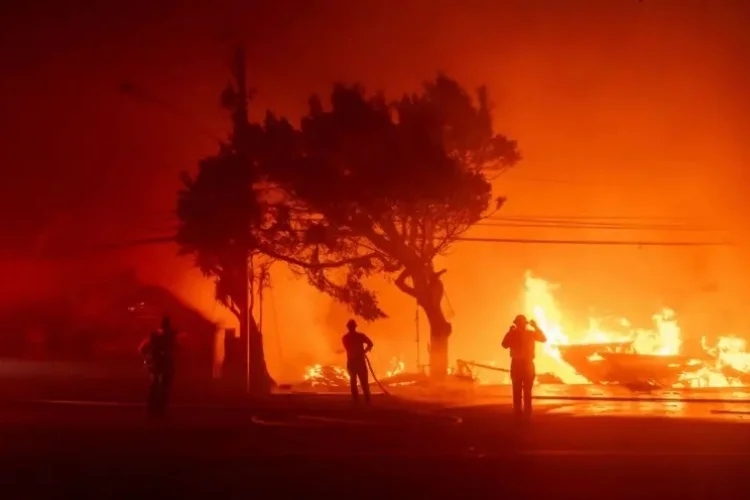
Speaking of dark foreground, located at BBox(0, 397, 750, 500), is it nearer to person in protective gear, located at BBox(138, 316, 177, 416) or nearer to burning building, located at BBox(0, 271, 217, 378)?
person in protective gear, located at BBox(138, 316, 177, 416)

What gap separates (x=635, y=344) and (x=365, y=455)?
1076 inches

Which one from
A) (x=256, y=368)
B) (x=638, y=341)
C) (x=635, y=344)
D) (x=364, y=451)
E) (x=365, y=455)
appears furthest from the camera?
(x=638, y=341)

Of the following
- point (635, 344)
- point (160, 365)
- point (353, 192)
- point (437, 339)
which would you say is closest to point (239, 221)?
point (353, 192)

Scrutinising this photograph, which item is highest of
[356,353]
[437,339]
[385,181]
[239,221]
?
[385,181]

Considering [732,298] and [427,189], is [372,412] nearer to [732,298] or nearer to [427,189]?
[427,189]

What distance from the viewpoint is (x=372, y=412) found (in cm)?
1734

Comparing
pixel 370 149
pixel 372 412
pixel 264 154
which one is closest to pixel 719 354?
pixel 370 149

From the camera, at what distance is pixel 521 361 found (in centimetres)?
1634

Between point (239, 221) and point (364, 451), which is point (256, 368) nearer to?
point (239, 221)

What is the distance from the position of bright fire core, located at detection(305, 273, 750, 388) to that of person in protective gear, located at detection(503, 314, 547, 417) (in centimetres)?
1381

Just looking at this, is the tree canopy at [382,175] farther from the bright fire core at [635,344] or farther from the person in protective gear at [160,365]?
the person in protective gear at [160,365]

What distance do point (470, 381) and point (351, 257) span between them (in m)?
5.19

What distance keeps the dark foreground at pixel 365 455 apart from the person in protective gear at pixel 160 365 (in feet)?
1.42

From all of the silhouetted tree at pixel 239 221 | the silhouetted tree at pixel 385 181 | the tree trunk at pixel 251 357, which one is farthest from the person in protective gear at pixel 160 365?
the silhouetted tree at pixel 385 181
